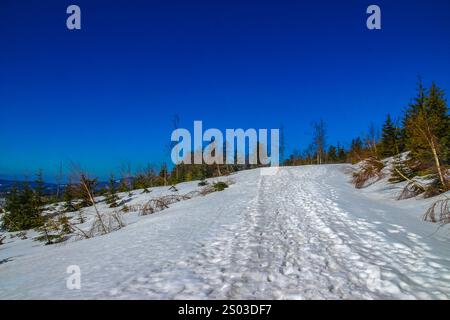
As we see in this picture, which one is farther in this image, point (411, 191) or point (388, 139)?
point (388, 139)

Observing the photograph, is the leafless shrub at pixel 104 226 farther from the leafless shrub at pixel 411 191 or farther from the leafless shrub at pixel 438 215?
the leafless shrub at pixel 411 191

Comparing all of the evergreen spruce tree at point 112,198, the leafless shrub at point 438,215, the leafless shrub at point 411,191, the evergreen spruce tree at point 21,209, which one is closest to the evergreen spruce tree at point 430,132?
the leafless shrub at point 411,191

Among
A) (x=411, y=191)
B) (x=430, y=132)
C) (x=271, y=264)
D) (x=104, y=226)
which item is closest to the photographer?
(x=271, y=264)

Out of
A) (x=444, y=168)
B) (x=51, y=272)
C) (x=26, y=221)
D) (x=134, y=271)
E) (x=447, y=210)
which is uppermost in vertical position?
(x=444, y=168)

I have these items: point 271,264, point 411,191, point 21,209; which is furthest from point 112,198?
point 271,264

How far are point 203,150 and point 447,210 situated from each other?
51250mm

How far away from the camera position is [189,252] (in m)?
5.65

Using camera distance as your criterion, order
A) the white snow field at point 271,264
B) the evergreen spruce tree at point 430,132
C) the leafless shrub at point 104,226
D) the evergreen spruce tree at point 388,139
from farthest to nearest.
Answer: the evergreen spruce tree at point 388,139 < the leafless shrub at point 104,226 < the evergreen spruce tree at point 430,132 < the white snow field at point 271,264

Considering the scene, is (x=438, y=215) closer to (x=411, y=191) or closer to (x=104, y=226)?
(x=411, y=191)

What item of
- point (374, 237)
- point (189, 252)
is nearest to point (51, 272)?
point (189, 252)

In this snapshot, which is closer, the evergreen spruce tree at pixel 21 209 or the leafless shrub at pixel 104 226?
the leafless shrub at pixel 104 226

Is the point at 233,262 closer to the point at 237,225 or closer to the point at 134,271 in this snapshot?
the point at 134,271

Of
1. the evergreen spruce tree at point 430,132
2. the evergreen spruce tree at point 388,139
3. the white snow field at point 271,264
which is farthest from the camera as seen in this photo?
the evergreen spruce tree at point 388,139
